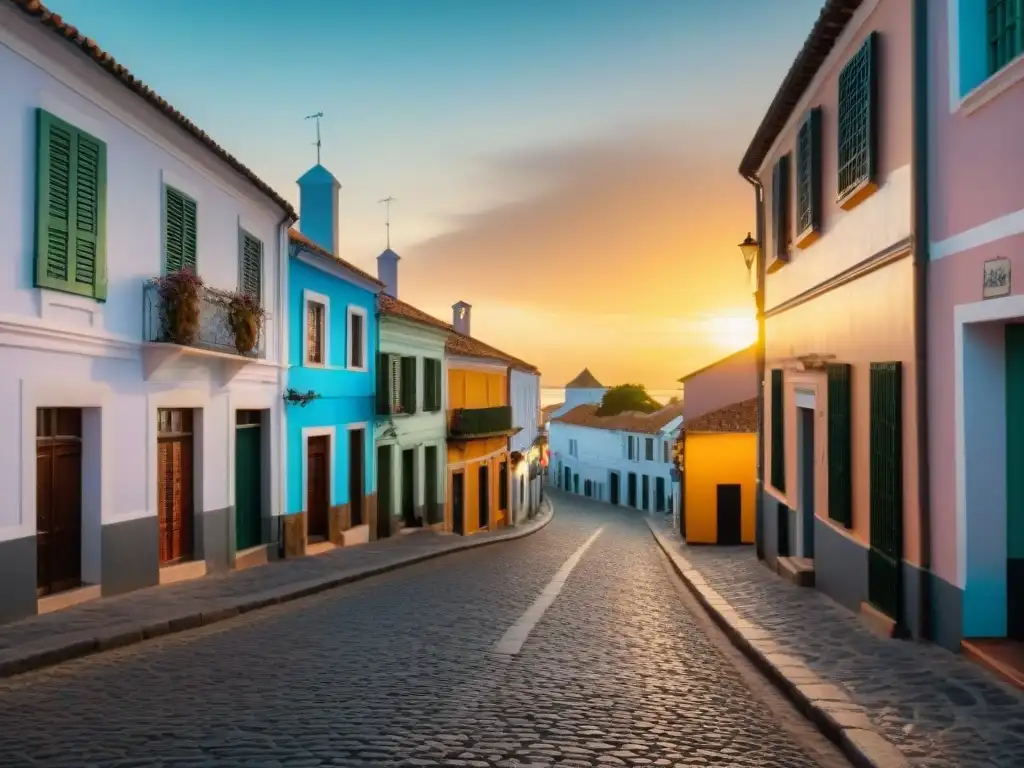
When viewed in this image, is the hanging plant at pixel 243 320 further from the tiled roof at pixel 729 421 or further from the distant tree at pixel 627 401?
the distant tree at pixel 627 401

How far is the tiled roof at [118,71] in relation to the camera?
30.4ft

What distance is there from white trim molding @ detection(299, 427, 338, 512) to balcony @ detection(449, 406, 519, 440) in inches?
421

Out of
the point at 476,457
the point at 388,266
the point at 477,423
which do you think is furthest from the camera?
the point at 388,266

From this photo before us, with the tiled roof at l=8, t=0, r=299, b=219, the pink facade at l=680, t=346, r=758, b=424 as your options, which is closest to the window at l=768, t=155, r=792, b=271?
the tiled roof at l=8, t=0, r=299, b=219

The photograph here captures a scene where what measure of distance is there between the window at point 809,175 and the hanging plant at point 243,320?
833 centimetres

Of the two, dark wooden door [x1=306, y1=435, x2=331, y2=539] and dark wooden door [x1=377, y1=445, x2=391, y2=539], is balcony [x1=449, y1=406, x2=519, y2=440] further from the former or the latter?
dark wooden door [x1=306, y1=435, x2=331, y2=539]

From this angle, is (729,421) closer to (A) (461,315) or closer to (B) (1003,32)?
(B) (1003,32)

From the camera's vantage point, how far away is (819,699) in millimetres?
6930

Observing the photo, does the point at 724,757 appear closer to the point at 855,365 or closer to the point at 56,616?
the point at 855,365

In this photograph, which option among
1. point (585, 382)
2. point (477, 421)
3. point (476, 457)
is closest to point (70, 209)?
point (477, 421)

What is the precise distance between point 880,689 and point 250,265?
12.3m

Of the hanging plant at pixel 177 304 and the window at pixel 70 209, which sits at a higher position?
the window at pixel 70 209

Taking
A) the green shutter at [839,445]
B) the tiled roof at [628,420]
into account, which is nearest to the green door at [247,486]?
the green shutter at [839,445]

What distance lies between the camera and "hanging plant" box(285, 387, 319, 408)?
58.3 ft
